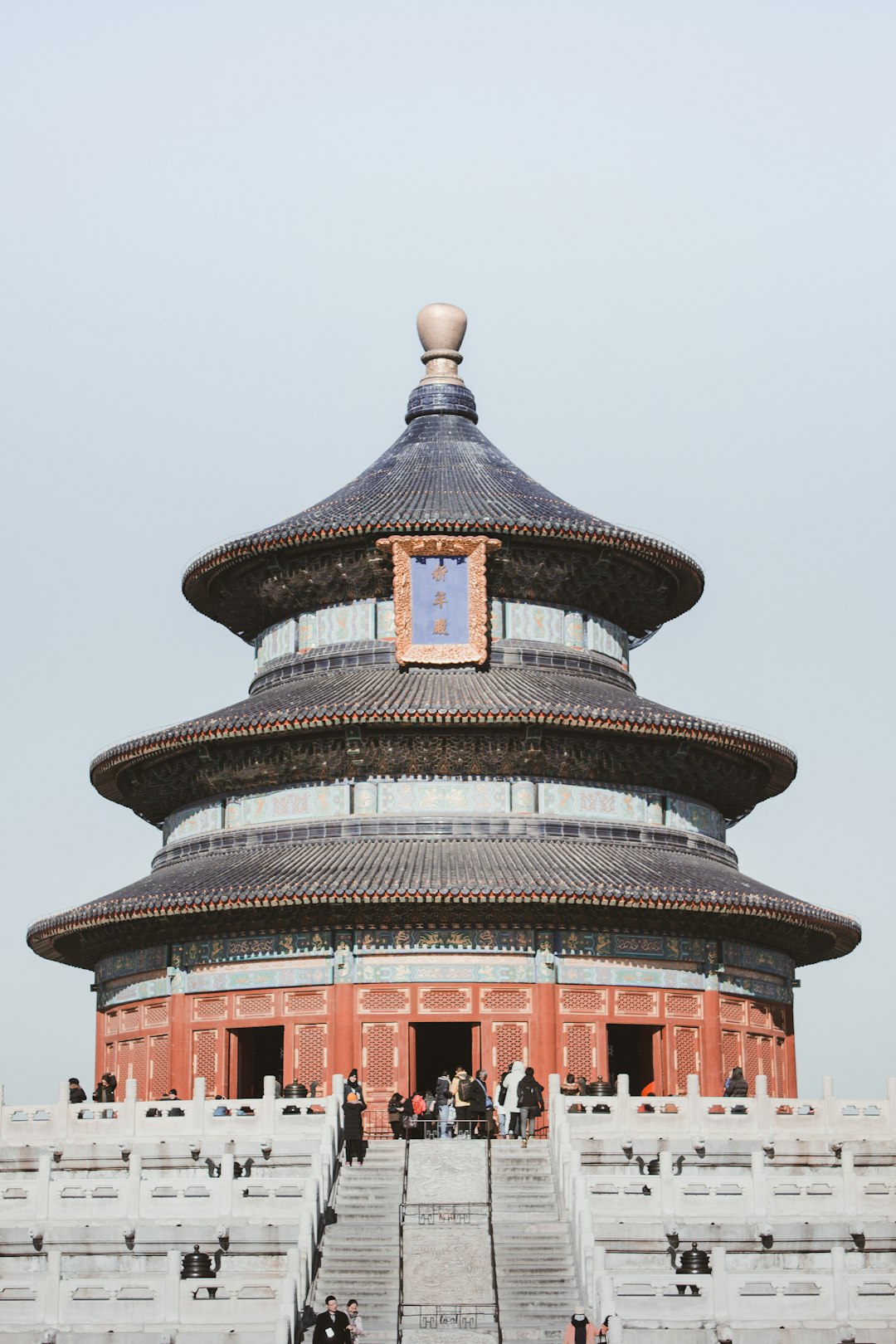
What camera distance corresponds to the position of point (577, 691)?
4912cm

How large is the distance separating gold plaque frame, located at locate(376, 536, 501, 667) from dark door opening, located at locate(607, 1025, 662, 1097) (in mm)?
9189

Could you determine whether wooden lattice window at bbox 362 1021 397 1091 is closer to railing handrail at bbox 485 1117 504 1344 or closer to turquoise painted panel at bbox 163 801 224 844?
turquoise painted panel at bbox 163 801 224 844

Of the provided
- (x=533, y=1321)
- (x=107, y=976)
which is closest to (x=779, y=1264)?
(x=533, y=1321)

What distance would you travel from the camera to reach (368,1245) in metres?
28.1

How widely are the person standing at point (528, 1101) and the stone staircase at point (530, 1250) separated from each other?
3243 mm

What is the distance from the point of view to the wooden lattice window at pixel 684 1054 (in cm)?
4566

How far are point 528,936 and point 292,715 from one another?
23.3ft

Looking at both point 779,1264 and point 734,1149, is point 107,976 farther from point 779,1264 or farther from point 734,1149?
point 779,1264

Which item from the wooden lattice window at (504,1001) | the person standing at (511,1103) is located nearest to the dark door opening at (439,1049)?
the wooden lattice window at (504,1001)

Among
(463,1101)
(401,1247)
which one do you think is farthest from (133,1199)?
(463,1101)

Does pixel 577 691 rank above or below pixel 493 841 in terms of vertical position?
above

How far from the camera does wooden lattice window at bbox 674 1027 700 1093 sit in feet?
150

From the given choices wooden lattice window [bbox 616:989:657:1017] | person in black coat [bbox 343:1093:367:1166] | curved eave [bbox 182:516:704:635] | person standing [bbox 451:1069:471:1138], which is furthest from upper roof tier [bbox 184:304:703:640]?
person in black coat [bbox 343:1093:367:1166]

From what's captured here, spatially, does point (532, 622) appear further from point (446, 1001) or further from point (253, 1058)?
point (253, 1058)
